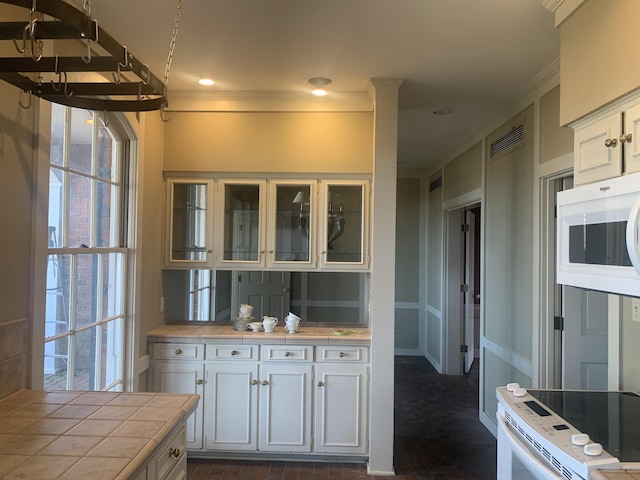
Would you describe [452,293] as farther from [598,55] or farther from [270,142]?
[598,55]

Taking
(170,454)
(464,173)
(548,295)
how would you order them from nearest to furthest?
(170,454), (548,295), (464,173)

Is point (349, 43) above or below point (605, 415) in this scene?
above

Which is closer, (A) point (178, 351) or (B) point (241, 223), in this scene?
(A) point (178, 351)

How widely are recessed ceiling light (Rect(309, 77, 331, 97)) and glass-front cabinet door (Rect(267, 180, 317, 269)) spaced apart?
0.67m

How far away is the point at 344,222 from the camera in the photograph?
3.23m

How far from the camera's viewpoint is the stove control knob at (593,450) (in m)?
1.25

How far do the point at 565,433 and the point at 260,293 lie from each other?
2770mm

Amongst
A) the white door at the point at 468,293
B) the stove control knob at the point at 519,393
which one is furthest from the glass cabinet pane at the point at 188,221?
the white door at the point at 468,293

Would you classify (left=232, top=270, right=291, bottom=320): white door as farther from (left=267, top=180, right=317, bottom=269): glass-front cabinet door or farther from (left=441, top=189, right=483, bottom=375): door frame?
(left=441, top=189, right=483, bottom=375): door frame

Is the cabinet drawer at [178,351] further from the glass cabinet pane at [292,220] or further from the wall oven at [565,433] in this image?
the wall oven at [565,433]

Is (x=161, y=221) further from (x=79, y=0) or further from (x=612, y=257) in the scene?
(x=612, y=257)

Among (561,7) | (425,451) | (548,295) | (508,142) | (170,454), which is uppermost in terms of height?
(561,7)

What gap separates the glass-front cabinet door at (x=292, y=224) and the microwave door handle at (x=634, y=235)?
2.17 m

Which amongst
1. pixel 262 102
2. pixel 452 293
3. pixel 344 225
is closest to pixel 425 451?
pixel 344 225
